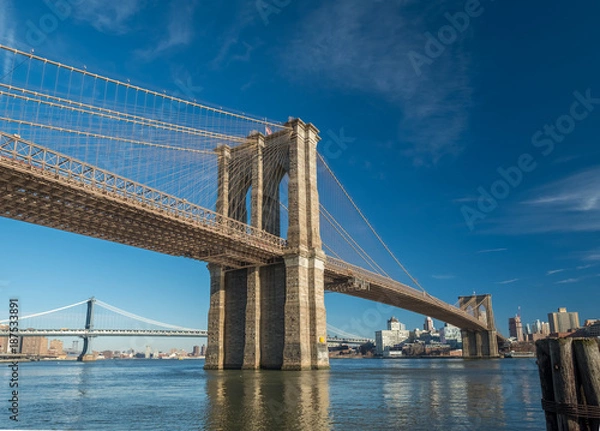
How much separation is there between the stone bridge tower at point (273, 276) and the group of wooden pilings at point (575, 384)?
36562 mm

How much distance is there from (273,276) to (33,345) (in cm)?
9646

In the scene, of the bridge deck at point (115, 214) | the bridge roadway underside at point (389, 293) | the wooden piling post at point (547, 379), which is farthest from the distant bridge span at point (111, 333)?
the wooden piling post at point (547, 379)

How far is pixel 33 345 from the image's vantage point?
381 feet

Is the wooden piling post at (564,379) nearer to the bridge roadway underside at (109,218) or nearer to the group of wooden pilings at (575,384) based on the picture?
the group of wooden pilings at (575,384)

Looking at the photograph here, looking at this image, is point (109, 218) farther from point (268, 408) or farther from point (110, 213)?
point (268, 408)

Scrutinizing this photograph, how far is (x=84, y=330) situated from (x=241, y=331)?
278 feet

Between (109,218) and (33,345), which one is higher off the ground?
(109,218)

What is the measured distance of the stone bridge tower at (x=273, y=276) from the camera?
4462cm

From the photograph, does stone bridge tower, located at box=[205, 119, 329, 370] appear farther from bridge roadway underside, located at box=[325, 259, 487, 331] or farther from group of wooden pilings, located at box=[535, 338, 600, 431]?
group of wooden pilings, located at box=[535, 338, 600, 431]

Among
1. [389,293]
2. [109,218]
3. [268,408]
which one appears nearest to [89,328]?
[389,293]

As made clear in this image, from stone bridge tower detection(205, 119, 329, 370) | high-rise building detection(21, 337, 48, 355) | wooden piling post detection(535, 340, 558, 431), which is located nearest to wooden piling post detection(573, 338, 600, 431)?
wooden piling post detection(535, 340, 558, 431)

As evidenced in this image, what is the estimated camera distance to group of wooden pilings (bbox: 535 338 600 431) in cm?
712

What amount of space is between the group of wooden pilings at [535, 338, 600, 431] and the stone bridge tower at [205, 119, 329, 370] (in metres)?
36.6

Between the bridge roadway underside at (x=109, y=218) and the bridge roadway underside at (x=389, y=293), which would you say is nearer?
the bridge roadway underside at (x=109, y=218)
